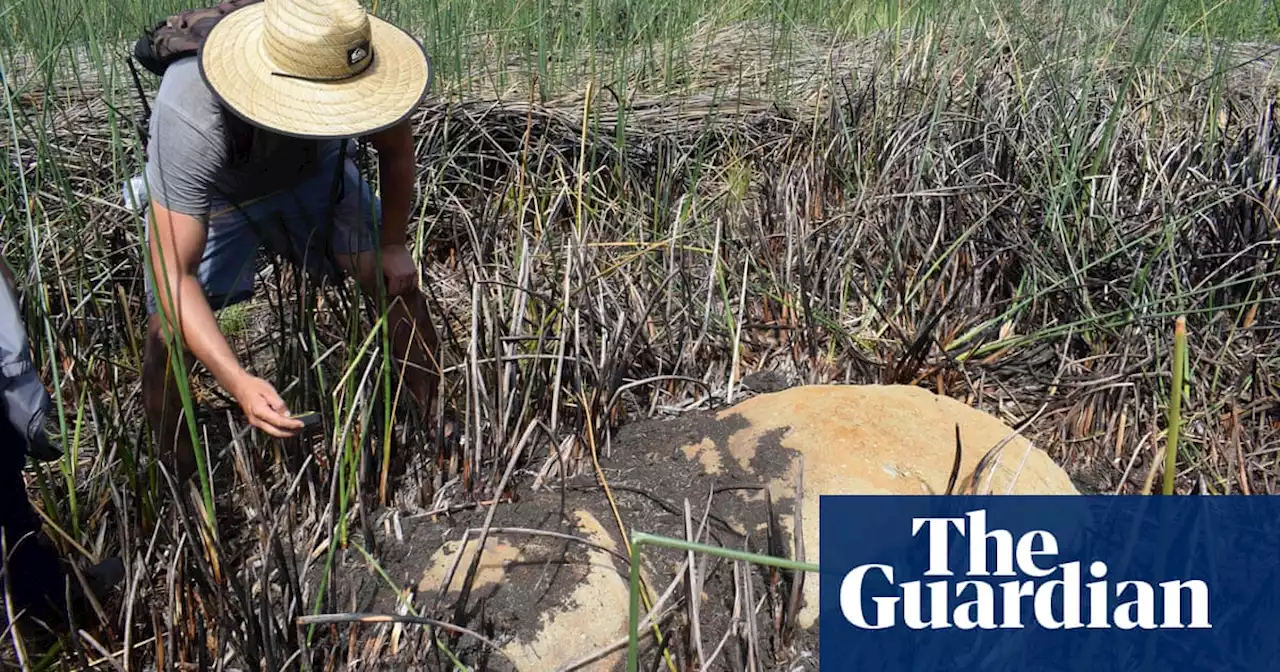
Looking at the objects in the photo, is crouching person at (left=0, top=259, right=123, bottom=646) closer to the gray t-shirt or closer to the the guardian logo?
the gray t-shirt

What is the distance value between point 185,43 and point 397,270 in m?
0.56

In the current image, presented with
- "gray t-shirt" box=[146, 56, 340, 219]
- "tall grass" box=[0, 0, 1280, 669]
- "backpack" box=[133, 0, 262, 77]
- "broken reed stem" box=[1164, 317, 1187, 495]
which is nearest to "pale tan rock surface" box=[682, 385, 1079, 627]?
"tall grass" box=[0, 0, 1280, 669]

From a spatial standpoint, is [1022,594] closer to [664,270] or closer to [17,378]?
[664,270]

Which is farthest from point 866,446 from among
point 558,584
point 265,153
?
point 265,153

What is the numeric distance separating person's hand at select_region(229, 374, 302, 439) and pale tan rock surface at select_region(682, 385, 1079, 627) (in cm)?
67

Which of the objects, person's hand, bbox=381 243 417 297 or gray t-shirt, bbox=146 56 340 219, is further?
person's hand, bbox=381 243 417 297

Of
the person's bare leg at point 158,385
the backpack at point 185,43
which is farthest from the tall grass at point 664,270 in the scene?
the backpack at point 185,43

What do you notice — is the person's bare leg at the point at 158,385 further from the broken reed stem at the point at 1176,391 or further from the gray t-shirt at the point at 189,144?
the broken reed stem at the point at 1176,391

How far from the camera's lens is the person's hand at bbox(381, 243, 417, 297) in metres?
1.95

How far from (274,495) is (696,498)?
0.77m

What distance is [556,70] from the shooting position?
3602 millimetres

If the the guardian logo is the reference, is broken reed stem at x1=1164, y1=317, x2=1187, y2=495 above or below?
above

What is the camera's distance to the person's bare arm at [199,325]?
1465 millimetres

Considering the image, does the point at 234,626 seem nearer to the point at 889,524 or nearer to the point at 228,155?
the point at 228,155
